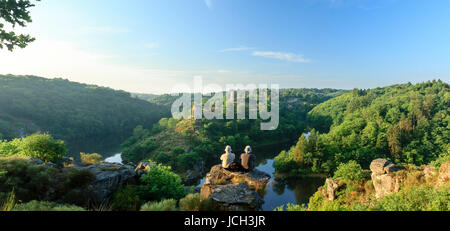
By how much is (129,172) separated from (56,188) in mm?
3827

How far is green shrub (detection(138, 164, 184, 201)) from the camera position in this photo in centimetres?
1134

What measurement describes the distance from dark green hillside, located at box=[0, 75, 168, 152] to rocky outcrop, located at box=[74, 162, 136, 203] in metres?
73.3

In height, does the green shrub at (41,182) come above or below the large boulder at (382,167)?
above

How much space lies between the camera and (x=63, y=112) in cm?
8669

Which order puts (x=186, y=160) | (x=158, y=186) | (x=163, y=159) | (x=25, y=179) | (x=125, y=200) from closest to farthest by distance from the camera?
(x=25, y=179), (x=125, y=200), (x=158, y=186), (x=186, y=160), (x=163, y=159)

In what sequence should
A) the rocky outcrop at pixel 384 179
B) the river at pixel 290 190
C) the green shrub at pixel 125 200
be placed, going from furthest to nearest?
1. the river at pixel 290 190
2. the rocky outcrop at pixel 384 179
3. the green shrub at pixel 125 200

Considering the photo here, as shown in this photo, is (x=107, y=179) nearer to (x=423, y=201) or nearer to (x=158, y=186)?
(x=158, y=186)

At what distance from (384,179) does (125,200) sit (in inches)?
872

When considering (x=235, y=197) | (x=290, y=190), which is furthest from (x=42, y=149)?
(x=290, y=190)

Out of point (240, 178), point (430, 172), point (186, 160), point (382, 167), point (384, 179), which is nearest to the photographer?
point (240, 178)

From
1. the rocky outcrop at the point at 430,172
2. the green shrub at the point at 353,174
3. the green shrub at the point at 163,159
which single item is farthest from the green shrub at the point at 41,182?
the green shrub at the point at 163,159

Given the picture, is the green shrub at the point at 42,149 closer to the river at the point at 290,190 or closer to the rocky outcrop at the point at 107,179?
the rocky outcrop at the point at 107,179

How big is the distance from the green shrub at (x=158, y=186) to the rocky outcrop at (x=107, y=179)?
1.03 meters

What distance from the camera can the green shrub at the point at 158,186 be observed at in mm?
11336
